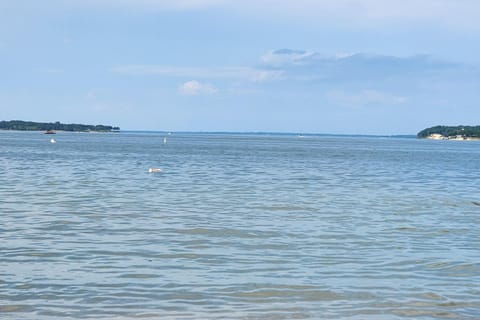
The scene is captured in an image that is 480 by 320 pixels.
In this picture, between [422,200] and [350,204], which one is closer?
[350,204]

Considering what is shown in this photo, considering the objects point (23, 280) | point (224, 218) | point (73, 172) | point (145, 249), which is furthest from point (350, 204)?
point (73, 172)

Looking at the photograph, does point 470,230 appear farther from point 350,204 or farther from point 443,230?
point 350,204

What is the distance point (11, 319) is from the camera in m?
11.4

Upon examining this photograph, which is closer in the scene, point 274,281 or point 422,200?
point 274,281

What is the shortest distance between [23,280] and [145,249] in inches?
→ 170

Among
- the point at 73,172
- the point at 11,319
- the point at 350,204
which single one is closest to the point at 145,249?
the point at 11,319

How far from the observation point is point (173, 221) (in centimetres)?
2358

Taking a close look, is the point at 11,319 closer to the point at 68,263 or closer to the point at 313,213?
the point at 68,263

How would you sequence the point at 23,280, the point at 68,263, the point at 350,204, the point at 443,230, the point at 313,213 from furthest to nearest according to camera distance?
the point at 350,204 → the point at 313,213 → the point at 443,230 → the point at 68,263 → the point at 23,280

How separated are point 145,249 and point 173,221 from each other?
221 inches

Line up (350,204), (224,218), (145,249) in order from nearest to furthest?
(145,249) < (224,218) < (350,204)

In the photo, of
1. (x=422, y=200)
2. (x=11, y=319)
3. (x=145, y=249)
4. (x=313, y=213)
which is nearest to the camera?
(x=11, y=319)

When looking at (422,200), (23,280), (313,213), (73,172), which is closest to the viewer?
(23,280)

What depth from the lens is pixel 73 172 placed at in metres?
49.0
